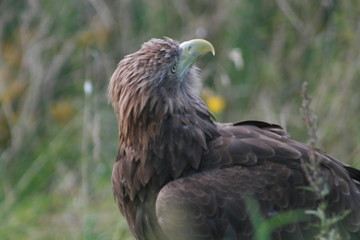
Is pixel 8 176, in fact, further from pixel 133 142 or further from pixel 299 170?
pixel 299 170

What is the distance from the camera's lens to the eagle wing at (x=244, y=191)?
5258 millimetres

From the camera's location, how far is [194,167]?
552 centimetres

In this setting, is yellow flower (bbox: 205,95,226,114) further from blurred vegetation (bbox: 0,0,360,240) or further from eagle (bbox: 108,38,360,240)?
eagle (bbox: 108,38,360,240)

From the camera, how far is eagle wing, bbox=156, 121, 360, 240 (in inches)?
207

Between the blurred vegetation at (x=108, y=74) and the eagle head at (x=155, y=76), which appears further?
the blurred vegetation at (x=108, y=74)

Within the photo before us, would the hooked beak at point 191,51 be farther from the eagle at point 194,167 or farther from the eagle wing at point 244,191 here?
the eagle wing at point 244,191

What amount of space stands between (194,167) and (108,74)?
3723 millimetres

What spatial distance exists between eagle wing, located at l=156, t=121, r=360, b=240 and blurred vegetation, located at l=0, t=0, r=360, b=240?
197 centimetres

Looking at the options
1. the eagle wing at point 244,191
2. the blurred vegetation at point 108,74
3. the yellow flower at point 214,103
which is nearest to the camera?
the eagle wing at point 244,191

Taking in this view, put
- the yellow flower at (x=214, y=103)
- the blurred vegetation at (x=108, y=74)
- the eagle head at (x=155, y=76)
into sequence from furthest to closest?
the yellow flower at (x=214, y=103), the blurred vegetation at (x=108, y=74), the eagle head at (x=155, y=76)

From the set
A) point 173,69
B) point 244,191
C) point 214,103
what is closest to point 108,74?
point 214,103

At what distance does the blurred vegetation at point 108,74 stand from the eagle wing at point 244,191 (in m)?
1.97

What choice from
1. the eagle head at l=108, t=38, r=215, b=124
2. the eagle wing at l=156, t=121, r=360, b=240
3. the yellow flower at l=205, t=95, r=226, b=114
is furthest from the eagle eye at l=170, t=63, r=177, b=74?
the yellow flower at l=205, t=95, r=226, b=114

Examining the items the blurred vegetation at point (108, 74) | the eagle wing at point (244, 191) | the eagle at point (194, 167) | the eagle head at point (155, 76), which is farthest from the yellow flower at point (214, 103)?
the eagle wing at point (244, 191)
